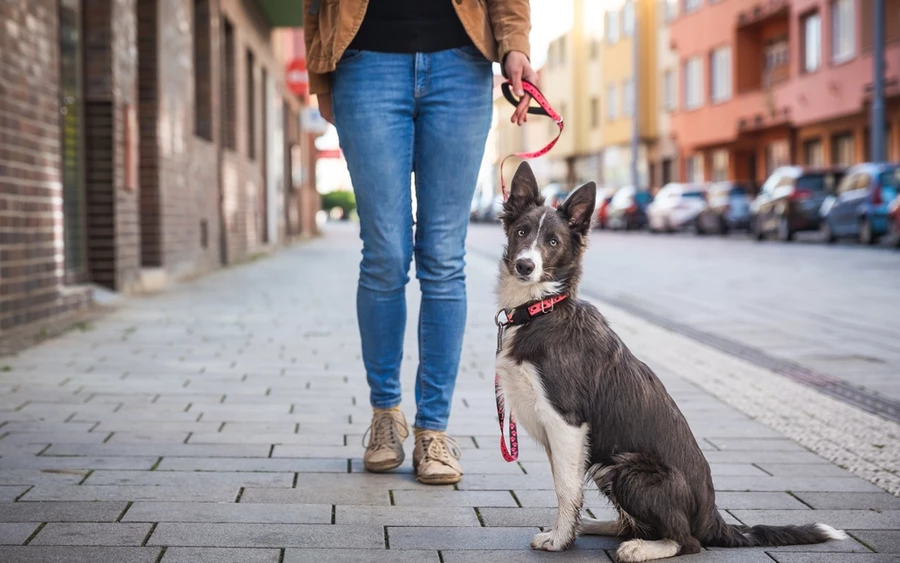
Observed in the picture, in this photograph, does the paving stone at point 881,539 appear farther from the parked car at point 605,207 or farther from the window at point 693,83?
the window at point 693,83

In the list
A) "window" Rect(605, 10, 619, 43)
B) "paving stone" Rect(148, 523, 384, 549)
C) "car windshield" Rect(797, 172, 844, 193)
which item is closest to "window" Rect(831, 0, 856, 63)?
"car windshield" Rect(797, 172, 844, 193)

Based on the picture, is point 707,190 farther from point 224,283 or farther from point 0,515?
point 0,515

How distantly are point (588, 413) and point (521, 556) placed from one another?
458mm

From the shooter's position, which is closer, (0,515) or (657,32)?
(0,515)

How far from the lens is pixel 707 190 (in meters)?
36.6

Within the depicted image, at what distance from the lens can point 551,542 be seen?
337cm

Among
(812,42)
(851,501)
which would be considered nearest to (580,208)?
(851,501)

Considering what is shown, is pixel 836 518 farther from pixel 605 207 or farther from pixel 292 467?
pixel 605 207

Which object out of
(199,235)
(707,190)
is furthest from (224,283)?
(707,190)

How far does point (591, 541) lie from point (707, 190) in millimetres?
34172

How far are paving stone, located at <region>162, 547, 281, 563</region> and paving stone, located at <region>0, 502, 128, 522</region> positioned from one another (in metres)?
0.43

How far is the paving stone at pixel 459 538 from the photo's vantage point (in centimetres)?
339

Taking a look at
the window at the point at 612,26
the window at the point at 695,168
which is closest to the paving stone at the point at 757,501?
the window at the point at 695,168

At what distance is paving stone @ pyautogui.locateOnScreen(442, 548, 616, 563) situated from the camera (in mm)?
3275
